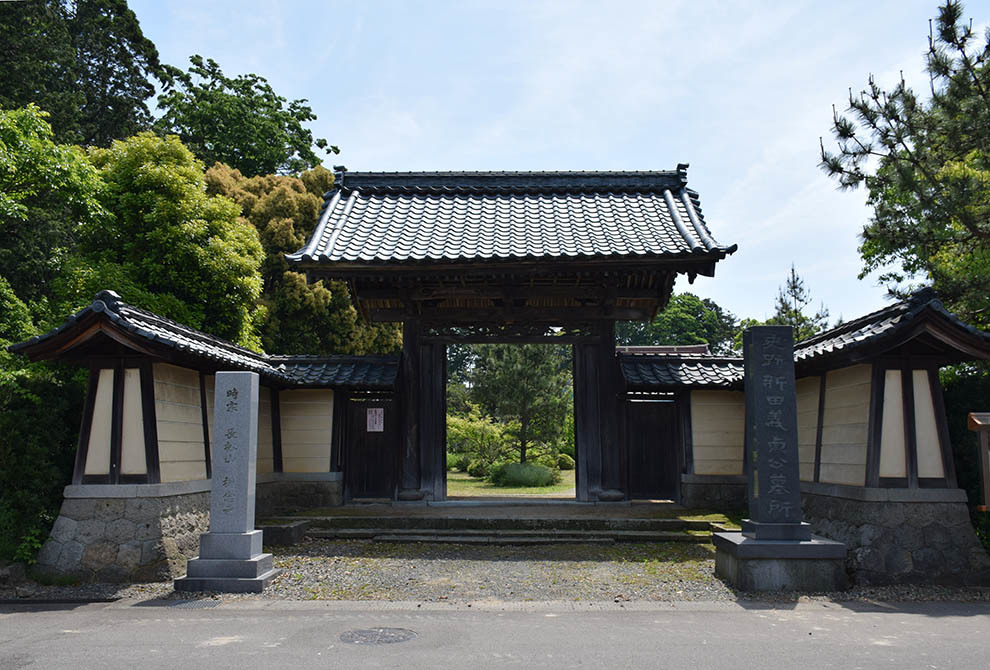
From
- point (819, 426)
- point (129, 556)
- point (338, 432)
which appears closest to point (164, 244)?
point (338, 432)

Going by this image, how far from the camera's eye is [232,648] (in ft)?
18.5

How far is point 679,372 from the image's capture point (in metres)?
12.5

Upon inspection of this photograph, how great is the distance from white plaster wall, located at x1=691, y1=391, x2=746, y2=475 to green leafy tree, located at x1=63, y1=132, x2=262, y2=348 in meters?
8.92

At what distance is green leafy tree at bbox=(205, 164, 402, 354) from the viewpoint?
20562 mm

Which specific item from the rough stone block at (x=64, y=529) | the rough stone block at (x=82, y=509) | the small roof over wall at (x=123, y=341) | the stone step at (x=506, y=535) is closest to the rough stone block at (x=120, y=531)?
the rough stone block at (x=82, y=509)

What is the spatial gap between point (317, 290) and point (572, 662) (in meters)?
17.3

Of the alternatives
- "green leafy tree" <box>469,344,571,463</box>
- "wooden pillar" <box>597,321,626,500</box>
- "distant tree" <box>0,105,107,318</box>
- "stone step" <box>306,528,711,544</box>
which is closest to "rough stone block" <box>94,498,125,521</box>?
"stone step" <box>306,528,711,544</box>

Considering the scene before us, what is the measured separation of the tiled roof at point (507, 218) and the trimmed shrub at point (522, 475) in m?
9.95

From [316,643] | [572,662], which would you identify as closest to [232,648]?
[316,643]

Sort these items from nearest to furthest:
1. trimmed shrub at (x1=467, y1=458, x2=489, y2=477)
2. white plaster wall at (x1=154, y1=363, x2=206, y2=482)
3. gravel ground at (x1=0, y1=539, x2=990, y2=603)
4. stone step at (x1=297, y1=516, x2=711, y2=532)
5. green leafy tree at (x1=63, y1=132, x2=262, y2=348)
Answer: gravel ground at (x1=0, y1=539, x2=990, y2=603) → white plaster wall at (x1=154, y1=363, x2=206, y2=482) → stone step at (x1=297, y1=516, x2=711, y2=532) → green leafy tree at (x1=63, y1=132, x2=262, y2=348) → trimmed shrub at (x1=467, y1=458, x2=489, y2=477)

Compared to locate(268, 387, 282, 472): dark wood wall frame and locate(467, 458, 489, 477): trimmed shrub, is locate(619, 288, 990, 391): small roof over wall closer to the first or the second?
locate(268, 387, 282, 472): dark wood wall frame

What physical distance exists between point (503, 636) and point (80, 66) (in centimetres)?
3205

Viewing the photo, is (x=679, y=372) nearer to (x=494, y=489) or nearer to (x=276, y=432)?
(x=276, y=432)

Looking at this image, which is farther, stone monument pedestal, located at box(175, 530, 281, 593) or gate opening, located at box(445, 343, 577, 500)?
gate opening, located at box(445, 343, 577, 500)
